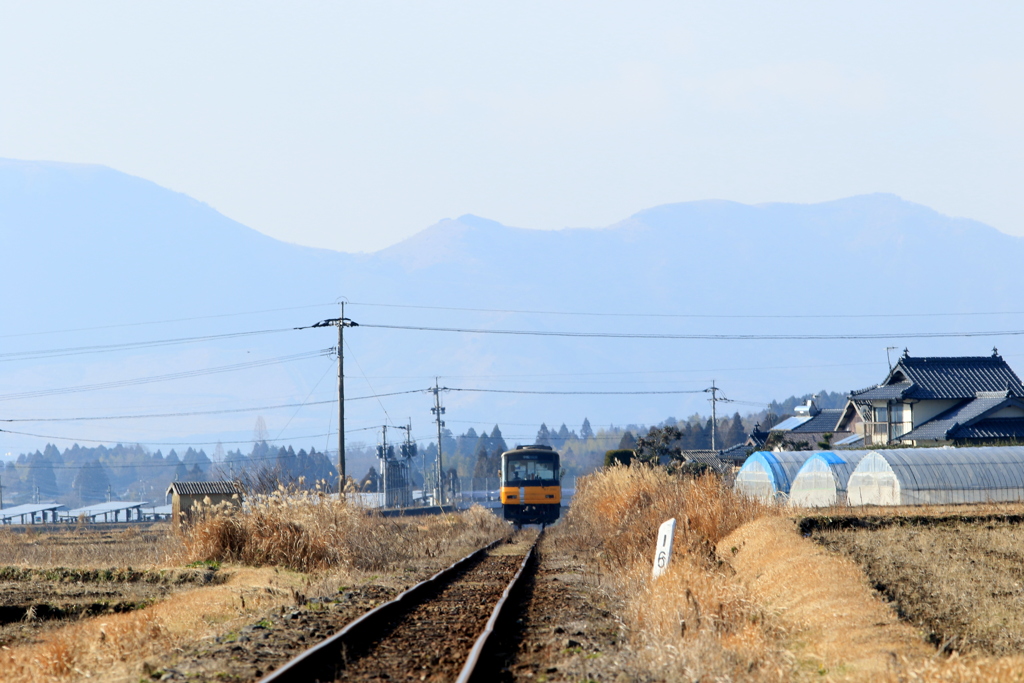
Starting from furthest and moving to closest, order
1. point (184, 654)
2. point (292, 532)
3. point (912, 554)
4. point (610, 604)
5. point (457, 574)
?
point (292, 532), point (457, 574), point (912, 554), point (610, 604), point (184, 654)

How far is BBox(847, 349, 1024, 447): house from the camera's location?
5091cm

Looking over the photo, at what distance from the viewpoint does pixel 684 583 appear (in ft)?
43.8

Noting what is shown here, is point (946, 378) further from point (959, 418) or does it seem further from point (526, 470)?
point (526, 470)

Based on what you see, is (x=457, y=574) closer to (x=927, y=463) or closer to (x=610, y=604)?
(x=610, y=604)

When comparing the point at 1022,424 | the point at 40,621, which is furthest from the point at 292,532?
the point at 1022,424

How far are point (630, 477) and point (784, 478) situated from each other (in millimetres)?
15774

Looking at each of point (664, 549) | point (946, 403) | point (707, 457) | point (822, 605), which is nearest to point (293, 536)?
point (664, 549)

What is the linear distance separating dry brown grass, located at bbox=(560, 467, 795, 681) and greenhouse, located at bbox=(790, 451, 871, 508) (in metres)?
10.7

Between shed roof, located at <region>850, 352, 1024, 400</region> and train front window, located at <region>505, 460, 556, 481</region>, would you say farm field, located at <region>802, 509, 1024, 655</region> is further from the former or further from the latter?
shed roof, located at <region>850, 352, 1024, 400</region>

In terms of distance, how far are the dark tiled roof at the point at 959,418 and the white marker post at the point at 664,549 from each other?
38.9 meters

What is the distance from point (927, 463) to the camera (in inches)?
1336

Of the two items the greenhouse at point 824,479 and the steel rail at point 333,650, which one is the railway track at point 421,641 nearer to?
the steel rail at point 333,650

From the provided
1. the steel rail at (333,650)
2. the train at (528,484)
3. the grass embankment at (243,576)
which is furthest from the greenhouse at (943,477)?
the steel rail at (333,650)

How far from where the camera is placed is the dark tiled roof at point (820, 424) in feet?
288
